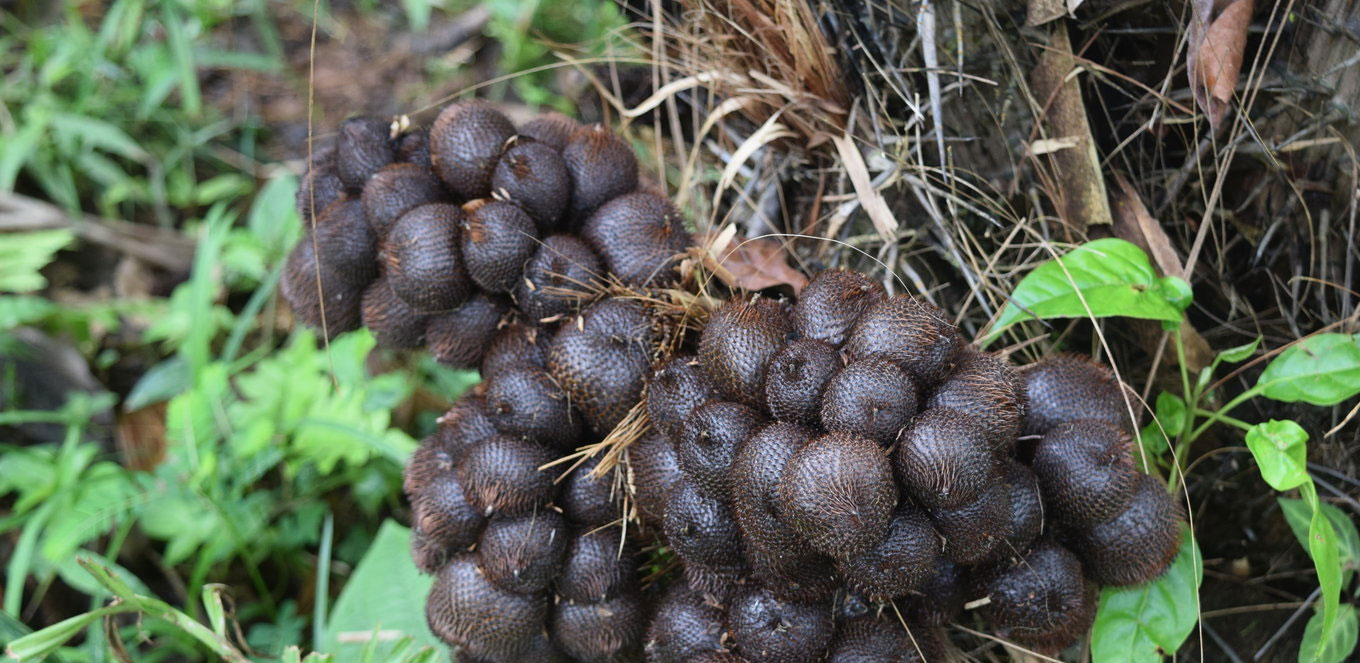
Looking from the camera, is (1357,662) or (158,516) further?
(158,516)

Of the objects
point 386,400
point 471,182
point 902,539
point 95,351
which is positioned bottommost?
point 95,351

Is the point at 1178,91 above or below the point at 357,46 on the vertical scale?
above

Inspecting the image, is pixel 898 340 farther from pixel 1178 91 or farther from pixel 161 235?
pixel 161 235

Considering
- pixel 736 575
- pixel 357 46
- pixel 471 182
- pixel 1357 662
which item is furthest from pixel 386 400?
pixel 357 46

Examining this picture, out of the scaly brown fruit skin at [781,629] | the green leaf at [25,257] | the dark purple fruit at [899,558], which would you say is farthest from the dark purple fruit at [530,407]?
the green leaf at [25,257]

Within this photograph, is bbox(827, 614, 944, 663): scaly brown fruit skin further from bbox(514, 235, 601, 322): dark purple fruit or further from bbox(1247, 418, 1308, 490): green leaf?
bbox(514, 235, 601, 322): dark purple fruit

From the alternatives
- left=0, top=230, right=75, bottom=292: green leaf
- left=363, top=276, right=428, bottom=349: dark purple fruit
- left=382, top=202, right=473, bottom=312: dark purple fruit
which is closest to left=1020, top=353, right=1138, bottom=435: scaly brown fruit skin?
left=382, top=202, right=473, bottom=312: dark purple fruit
